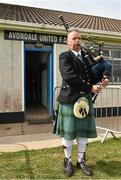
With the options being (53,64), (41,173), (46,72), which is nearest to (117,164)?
(41,173)

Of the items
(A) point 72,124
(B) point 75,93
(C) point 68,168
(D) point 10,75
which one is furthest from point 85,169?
(D) point 10,75

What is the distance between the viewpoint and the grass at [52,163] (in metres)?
5.15

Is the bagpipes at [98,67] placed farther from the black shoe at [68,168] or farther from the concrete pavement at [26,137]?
the concrete pavement at [26,137]

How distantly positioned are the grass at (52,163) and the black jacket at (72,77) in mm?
1159

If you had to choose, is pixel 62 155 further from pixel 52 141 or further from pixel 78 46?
pixel 78 46

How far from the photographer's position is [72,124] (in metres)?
5.08

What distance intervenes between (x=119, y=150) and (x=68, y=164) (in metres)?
1.79

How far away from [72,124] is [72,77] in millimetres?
722

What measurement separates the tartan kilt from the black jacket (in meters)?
0.16

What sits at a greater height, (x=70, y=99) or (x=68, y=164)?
(x=70, y=99)

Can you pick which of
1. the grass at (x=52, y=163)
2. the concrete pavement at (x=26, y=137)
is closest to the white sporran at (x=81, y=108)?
the grass at (x=52, y=163)

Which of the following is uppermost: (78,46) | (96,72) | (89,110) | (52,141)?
(78,46)

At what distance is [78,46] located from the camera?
16.7ft

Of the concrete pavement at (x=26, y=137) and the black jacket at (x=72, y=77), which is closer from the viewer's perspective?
the black jacket at (x=72, y=77)
